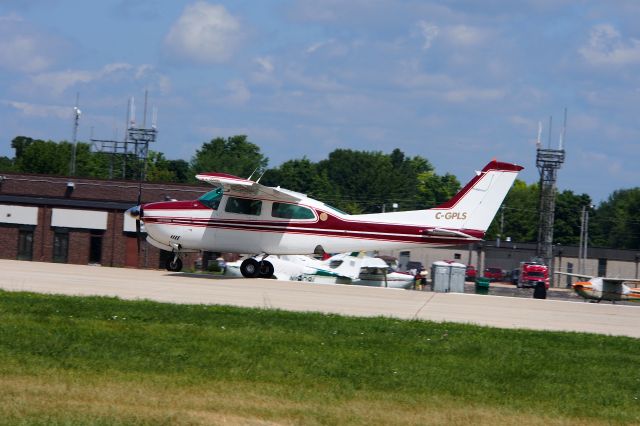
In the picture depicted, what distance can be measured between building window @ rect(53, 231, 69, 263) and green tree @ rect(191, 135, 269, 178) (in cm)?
7799

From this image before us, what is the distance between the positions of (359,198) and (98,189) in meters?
87.4

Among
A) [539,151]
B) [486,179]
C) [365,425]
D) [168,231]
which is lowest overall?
[365,425]

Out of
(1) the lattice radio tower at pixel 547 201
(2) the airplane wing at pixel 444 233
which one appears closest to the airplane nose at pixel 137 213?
(2) the airplane wing at pixel 444 233

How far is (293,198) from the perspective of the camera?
25328 millimetres

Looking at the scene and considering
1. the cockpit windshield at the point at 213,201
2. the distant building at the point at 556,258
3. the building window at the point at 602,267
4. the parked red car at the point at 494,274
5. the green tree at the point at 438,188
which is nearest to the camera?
the cockpit windshield at the point at 213,201

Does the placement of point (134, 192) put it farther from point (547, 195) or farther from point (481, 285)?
point (547, 195)

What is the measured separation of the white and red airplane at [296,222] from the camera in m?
24.9

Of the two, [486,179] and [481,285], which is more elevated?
[486,179]

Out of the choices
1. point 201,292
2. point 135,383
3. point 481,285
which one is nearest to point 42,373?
point 135,383

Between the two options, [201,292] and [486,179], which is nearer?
[201,292]

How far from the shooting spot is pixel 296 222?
83.0 ft

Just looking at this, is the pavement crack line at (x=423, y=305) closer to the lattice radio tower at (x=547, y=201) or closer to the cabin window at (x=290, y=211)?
the cabin window at (x=290, y=211)

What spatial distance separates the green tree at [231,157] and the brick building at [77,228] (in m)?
77.6

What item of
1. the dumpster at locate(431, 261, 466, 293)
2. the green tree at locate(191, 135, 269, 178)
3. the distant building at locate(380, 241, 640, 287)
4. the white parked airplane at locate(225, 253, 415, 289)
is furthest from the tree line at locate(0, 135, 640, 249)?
the dumpster at locate(431, 261, 466, 293)
